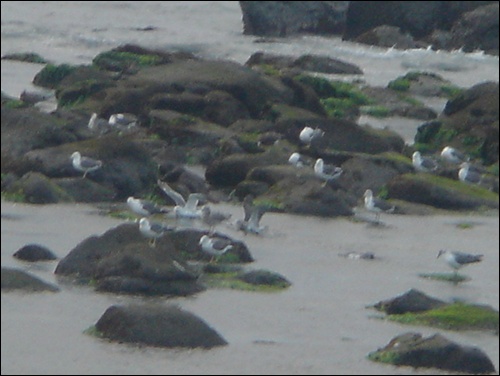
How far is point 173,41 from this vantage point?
39500 mm

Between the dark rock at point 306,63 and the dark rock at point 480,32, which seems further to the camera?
the dark rock at point 480,32

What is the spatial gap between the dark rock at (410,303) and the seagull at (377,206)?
481 centimetres

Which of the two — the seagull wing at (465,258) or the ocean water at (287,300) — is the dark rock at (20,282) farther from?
the seagull wing at (465,258)

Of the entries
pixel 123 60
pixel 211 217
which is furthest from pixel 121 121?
pixel 123 60

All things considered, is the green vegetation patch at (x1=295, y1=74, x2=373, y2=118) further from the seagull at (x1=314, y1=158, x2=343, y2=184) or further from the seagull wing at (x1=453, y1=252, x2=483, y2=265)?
the seagull wing at (x1=453, y1=252, x2=483, y2=265)

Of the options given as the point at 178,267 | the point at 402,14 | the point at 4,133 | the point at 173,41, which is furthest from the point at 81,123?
the point at 402,14

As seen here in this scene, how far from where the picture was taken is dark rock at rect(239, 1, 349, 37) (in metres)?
41.3

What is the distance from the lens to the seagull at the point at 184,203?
16672 millimetres

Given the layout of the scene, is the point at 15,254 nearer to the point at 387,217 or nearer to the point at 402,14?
the point at 387,217

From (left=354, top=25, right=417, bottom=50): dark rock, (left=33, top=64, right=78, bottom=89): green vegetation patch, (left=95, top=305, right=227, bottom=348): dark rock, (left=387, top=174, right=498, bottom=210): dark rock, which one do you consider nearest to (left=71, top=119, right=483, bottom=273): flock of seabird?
(left=387, top=174, right=498, bottom=210): dark rock

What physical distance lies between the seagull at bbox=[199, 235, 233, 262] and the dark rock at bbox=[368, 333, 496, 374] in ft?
11.6

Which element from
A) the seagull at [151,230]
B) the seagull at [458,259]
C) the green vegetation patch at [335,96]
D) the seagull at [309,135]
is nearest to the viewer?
the seagull at [151,230]

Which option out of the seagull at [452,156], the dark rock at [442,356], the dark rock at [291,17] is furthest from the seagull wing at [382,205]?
the dark rock at [291,17]

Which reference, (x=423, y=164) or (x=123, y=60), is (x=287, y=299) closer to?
(x=423, y=164)
